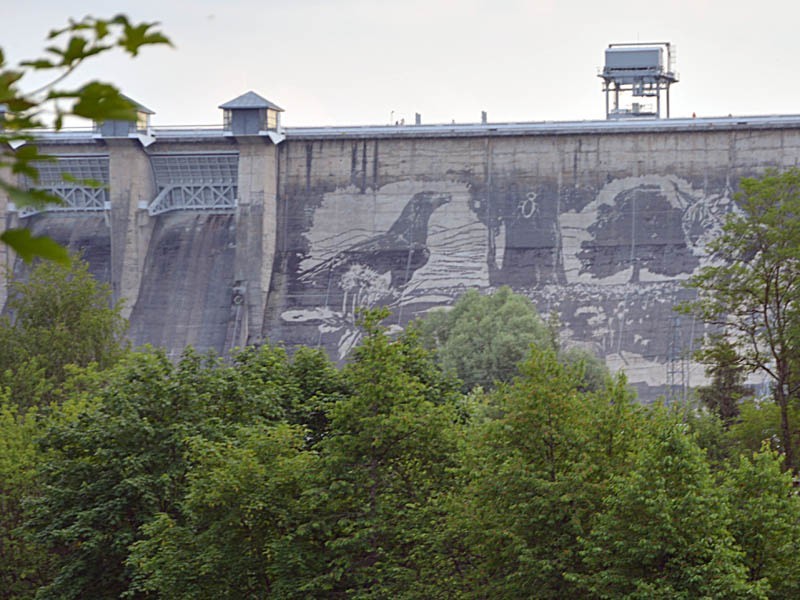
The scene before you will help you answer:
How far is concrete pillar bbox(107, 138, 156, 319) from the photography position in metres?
60.0

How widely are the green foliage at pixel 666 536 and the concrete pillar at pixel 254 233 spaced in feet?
134

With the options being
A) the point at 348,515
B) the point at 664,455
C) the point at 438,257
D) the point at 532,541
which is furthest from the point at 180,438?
the point at 438,257

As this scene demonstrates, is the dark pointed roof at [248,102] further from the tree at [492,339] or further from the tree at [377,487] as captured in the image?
the tree at [377,487]

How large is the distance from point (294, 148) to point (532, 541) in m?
44.5

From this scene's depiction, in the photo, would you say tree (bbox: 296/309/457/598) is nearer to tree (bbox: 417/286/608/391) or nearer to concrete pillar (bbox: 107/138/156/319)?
tree (bbox: 417/286/608/391)

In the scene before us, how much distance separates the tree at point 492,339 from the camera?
47250 millimetres

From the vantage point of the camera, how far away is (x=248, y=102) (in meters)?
60.7

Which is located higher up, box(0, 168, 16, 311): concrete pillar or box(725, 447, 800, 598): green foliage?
box(0, 168, 16, 311): concrete pillar

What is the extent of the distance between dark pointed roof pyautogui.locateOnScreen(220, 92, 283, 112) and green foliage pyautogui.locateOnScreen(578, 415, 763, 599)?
44920 millimetres

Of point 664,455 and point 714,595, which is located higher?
point 664,455

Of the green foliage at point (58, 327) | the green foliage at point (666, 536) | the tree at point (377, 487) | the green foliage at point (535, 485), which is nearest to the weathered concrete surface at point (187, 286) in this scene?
the green foliage at point (58, 327)

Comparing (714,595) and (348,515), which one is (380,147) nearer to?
(348,515)

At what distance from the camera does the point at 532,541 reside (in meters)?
18.2

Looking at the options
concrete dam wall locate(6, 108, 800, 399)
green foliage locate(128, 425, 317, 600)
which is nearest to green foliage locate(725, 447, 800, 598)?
green foliage locate(128, 425, 317, 600)
